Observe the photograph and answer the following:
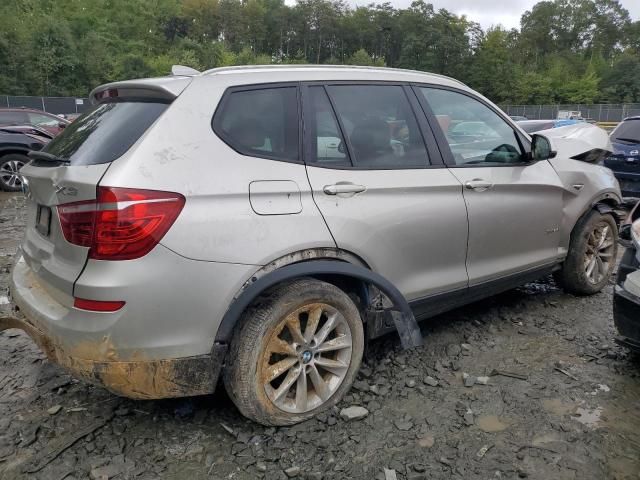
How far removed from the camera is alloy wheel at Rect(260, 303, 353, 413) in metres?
2.58

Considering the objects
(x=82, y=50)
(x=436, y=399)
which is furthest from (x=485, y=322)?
(x=82, y=50)

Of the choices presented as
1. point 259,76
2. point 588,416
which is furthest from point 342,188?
point 588,416

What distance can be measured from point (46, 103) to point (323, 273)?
42188 mm

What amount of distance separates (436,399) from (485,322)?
1.23 meters

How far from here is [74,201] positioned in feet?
7.46

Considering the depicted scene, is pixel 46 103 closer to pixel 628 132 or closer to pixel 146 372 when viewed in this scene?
pixel 628 132

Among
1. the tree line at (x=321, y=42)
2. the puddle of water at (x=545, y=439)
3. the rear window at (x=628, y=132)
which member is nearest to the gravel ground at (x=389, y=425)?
the puddle of water at (x=545, y=439)

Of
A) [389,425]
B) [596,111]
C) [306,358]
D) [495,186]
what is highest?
[596,111]

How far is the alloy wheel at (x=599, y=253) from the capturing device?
4.40m

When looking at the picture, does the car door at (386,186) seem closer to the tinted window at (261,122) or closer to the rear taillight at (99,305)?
the tinted window at (261,122)

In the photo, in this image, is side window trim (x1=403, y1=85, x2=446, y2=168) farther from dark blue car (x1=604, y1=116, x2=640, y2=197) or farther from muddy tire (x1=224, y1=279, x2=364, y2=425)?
dark blue car (x1=604, y1=116, x2=640, y2=197)

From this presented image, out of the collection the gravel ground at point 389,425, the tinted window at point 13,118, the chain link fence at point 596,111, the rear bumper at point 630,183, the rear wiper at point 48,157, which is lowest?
the gravel ground at point 389,425

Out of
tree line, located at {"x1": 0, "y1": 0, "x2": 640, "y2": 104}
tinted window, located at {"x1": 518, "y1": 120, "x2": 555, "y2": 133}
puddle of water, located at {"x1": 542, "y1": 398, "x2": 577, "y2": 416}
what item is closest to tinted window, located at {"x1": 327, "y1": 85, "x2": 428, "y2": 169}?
puddle of water, located at {"x1": 542, "y1": 398, "x2": 577, "y2": 416}

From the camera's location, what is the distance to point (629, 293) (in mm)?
3092
